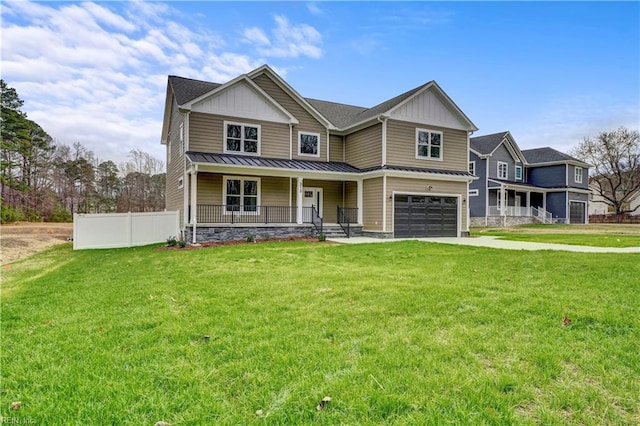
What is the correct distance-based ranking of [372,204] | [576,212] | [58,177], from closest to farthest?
1. [372,204]
2. [58,177]
3. [576,212]

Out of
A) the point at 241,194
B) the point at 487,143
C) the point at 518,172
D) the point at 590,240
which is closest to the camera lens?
the point at 590,240

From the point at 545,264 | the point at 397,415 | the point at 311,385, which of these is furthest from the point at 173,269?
the point at 545,264

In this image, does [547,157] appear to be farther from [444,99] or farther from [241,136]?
[241,136]

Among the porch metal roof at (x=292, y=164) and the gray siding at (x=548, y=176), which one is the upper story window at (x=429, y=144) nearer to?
the porch metal roof at (x=292, y=164)

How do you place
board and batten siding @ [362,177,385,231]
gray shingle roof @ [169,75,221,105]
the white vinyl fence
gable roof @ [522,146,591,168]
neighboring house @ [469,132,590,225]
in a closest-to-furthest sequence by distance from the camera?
the white vinyl fence < gray shingle roof @ [169,75,221,105] < board and batten siding @ [362,177,385,231] < neighboring house @ [469,132,590,225] < gable roof @ [522,146,591,168]

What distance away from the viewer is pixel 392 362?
9.57ft

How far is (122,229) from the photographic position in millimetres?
14664

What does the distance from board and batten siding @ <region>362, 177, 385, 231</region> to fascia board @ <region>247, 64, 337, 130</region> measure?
3974 millimetres

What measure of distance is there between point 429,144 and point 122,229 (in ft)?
48.5

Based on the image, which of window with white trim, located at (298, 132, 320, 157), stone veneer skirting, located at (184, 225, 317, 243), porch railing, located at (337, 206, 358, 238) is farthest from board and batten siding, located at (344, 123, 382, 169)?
stone veneer skirting, located at (184, 225, 317, 243)

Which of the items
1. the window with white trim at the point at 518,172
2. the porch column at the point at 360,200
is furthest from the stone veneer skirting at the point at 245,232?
the window with white trim at the point at 518,172

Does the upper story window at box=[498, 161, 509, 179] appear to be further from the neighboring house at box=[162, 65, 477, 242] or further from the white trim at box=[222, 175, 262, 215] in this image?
the white trim at box=[222, 175, 262, 215]

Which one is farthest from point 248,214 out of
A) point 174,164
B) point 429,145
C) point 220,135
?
point 429,145

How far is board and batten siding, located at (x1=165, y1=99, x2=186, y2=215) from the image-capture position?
16.9 m
